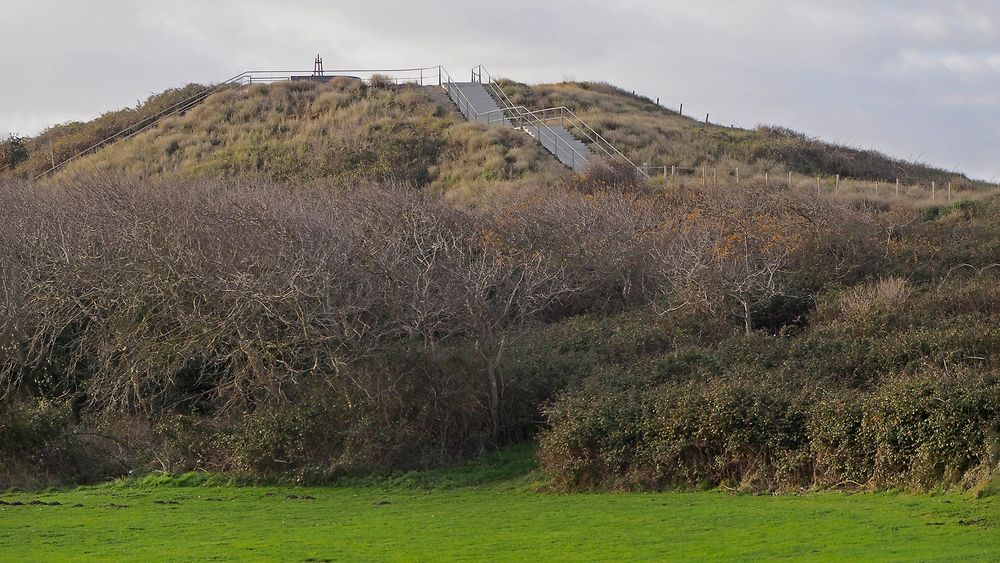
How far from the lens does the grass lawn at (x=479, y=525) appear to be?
13750mm

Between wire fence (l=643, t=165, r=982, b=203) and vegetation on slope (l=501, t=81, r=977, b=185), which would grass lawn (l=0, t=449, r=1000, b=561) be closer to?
wire fence (l=643, t=165, r=982, b=203)

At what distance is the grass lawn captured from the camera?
45.1 ft

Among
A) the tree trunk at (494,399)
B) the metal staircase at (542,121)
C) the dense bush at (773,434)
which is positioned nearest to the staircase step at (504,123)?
the metal staircase at (542,121)

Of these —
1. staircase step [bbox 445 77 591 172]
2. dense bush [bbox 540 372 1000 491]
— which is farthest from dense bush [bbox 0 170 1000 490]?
staircase step [bbox 445 77 591 172]

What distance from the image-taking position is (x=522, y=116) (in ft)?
205

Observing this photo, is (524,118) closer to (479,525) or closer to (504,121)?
(504,121)

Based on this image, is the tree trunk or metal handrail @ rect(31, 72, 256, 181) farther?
metal handrail @ rect(31, 72, 256, 181)

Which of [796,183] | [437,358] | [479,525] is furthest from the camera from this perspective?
[796,183]

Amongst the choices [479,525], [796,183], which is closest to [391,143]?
[796,183]

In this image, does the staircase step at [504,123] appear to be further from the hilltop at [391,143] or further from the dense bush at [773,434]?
the dense bush at [773,434]

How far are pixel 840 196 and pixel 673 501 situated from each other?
2776 centimetres

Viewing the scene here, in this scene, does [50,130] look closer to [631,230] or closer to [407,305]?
[631,230]

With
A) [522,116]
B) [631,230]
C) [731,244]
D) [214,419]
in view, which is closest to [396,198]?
[631,230]

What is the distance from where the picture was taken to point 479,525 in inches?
664
